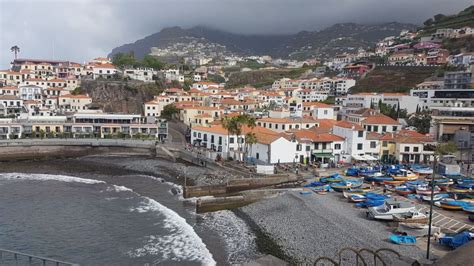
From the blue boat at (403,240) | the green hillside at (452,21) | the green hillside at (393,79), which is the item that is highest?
the green hillside at (452,21)

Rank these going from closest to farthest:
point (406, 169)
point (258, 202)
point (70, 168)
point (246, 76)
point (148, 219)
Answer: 1. point (148, 219)
2. point (258, 202)
3. point (406, 169)
4. point (70, 168)
5. point (246, 76)

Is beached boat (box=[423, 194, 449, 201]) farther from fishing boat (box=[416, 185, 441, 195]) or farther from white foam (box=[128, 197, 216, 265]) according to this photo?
white foam (box=[128, 197, 216, 265])

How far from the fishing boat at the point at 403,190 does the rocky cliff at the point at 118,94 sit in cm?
6710

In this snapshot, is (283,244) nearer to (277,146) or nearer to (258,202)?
(258,202)

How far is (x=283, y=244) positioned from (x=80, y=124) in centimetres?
5310

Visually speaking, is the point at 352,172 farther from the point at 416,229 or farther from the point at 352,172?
the point at 416,229

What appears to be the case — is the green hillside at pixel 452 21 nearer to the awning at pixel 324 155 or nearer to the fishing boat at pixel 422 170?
the fishing boat at pixel 422 170

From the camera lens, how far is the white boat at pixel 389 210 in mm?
25750

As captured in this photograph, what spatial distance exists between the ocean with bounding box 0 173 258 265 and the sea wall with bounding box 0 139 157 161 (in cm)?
1965

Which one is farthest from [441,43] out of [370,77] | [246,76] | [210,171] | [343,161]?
[210,171]

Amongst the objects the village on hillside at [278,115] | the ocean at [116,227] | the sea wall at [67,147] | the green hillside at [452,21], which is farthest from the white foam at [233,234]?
the green hillside at [452,21]

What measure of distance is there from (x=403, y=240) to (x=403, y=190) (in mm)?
12506

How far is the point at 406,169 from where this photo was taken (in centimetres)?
4066

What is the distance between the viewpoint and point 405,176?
123ft
